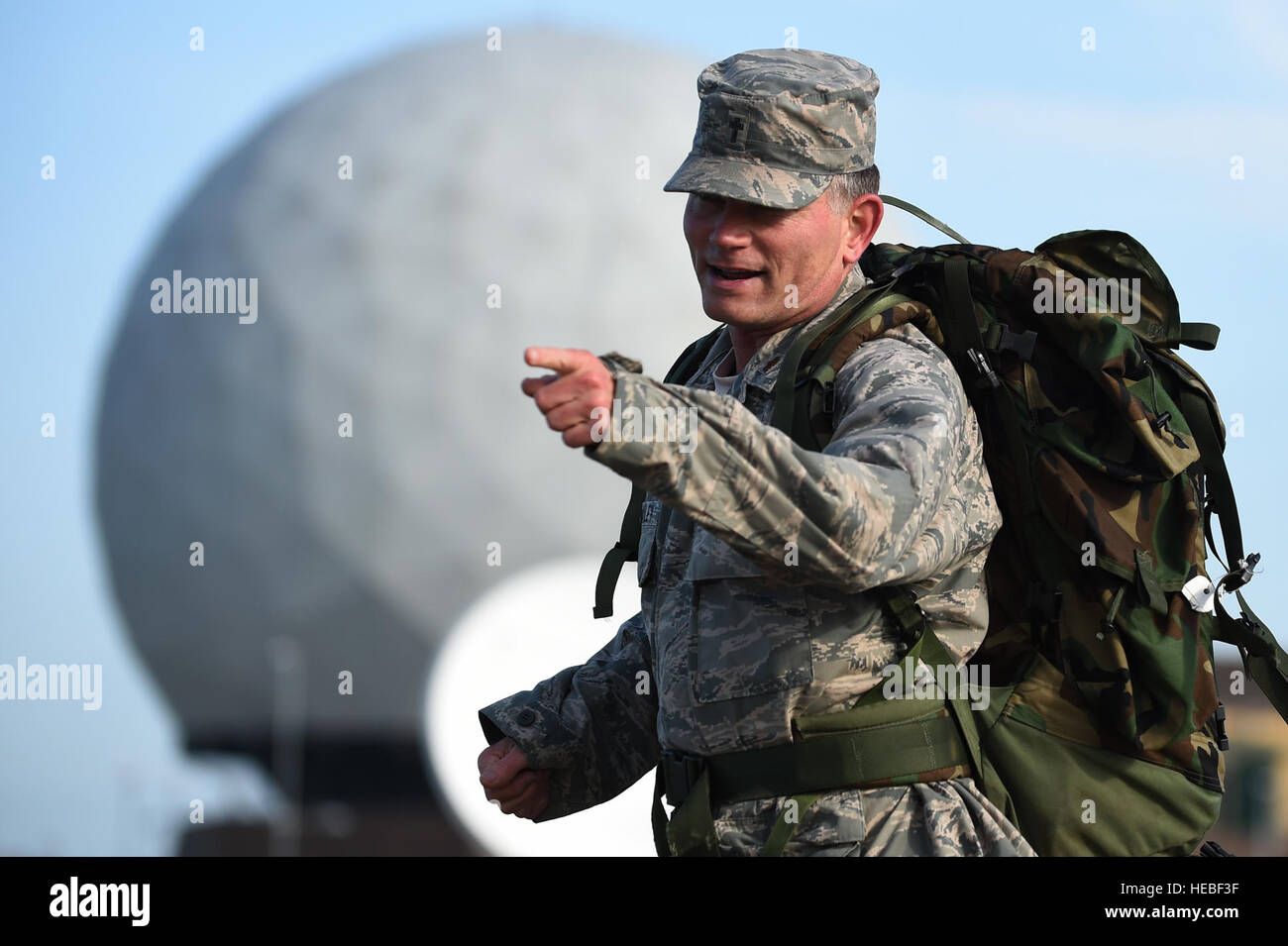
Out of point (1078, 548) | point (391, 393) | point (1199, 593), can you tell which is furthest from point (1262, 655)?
point (391, 393)

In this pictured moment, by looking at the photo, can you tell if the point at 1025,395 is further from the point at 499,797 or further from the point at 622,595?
the point at 622,595

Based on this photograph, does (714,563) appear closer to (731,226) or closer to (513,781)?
(731,226)

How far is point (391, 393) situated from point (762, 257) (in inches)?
553

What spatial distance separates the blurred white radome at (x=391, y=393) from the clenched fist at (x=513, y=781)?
10219 mm

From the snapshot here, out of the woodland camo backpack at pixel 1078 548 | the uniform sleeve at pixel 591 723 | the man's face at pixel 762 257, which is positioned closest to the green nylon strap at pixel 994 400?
the woodland camo backpack at pixel 1078 548

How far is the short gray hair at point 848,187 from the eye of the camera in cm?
370

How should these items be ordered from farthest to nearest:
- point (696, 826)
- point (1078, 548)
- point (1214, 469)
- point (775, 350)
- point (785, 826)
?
1. point (1214, 469)
2. point (775, 350)
3. point (1078, 548)
4. point (696, 826)
5. point (785, 826)

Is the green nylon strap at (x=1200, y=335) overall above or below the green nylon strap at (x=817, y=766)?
above

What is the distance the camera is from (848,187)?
3.74 m

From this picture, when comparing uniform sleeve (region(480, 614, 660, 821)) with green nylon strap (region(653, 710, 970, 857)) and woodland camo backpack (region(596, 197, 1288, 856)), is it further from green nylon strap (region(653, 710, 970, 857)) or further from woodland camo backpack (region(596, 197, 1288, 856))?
woodland camo backpack (region(596, 197, 1288, 856))

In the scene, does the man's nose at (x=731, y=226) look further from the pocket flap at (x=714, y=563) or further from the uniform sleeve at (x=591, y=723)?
the uniform sleeve at (x=591, y=723)

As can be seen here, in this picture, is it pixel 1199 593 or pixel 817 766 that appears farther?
pixel 1199 593

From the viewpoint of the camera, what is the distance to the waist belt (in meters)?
3.42
